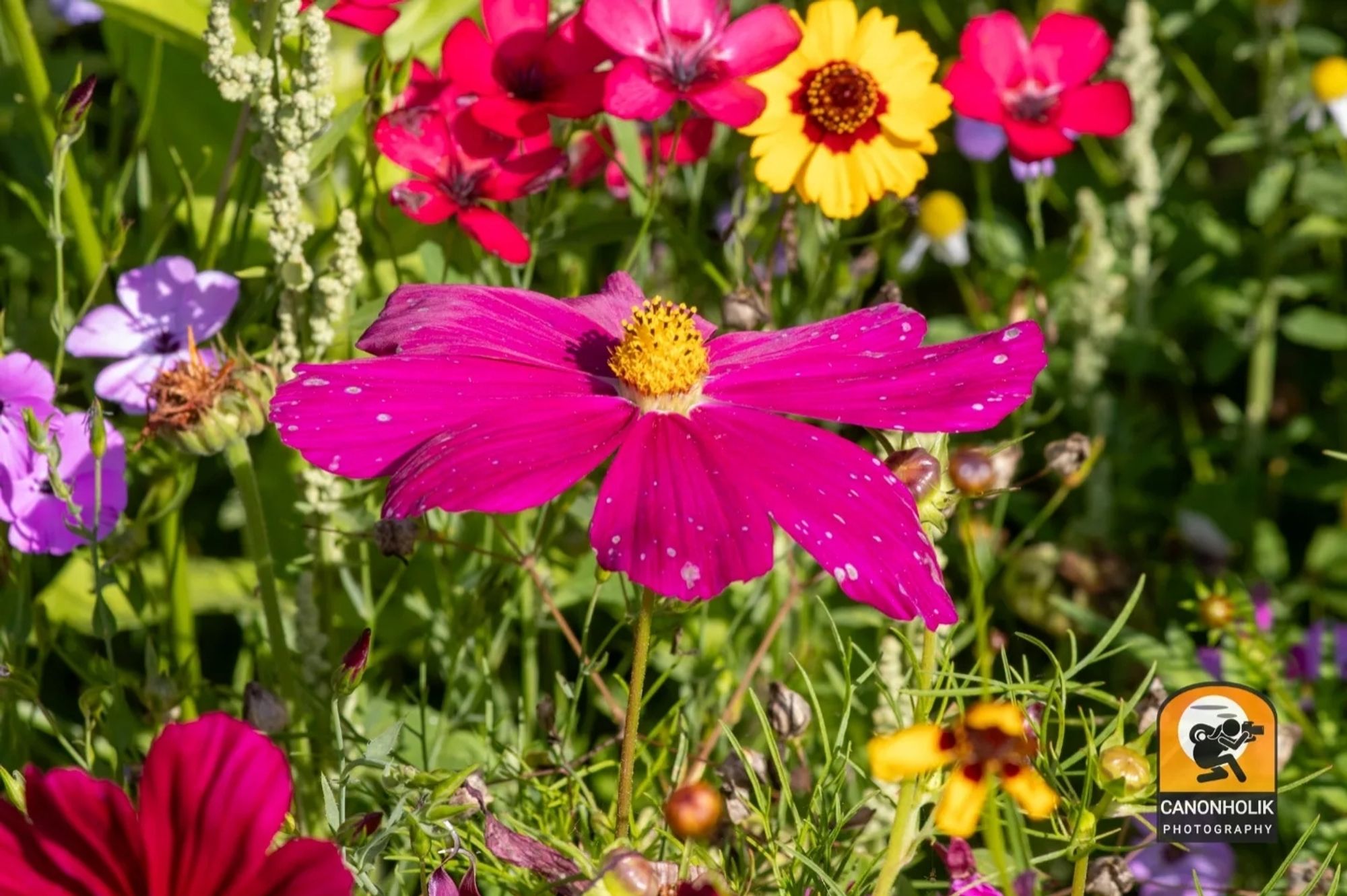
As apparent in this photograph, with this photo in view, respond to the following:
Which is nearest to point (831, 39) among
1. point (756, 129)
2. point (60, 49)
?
point (756, 129)

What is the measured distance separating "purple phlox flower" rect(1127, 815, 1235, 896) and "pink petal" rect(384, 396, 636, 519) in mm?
563

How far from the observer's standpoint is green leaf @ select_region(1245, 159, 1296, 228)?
57.5 inches

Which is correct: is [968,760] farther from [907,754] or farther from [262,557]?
[262,557]

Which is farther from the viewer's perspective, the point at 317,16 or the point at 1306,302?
the point at 1306,302

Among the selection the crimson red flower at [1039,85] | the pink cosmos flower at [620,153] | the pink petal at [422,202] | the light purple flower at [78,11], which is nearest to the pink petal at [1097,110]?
the crimson red flower at [1039,85]

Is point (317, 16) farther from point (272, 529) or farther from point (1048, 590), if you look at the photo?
point (1048, 590)

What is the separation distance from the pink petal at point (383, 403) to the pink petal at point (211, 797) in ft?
0.46

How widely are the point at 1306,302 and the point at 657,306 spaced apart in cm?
120

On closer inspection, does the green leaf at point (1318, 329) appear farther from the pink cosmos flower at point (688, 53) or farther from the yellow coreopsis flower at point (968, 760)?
the yellow coreopsis flower at point (968, 760)

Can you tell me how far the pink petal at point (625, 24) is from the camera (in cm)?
91

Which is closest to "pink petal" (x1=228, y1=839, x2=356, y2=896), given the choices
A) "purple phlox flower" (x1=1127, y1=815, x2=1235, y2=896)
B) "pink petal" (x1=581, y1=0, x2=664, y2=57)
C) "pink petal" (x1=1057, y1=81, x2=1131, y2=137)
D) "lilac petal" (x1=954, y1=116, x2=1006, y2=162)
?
"pink petal" (x1=581, y1=0, x2=664, y2=57)

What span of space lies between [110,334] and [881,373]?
536 millimetres

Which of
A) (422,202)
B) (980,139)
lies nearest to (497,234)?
(422,202)

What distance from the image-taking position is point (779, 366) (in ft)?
2.51
